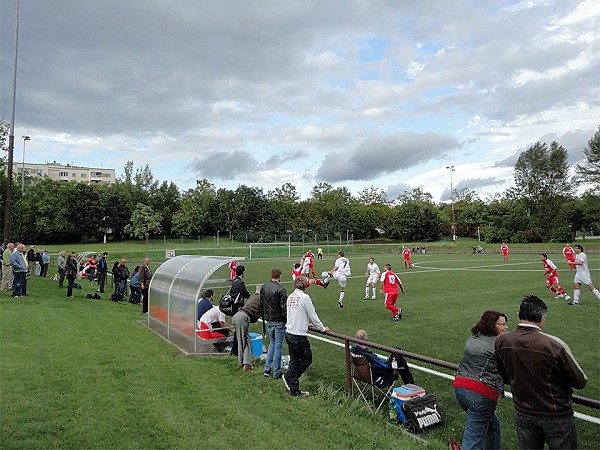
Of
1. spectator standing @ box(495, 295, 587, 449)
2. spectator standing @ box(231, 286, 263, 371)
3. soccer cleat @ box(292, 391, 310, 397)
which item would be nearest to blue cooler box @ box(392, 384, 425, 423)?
soccer cleat @ box(292, 391, 310, 397)

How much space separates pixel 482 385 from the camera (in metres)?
4.40

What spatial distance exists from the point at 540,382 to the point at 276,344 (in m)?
4.91

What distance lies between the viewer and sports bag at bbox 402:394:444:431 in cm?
577

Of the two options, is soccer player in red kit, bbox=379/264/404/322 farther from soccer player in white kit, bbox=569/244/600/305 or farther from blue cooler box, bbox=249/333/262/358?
soccer player in white kit, bbox=569/244/600/305

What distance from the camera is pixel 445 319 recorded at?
1338 cm

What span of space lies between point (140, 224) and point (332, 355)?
7721 centimetres

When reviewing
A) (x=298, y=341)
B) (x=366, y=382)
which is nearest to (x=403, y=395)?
(x=366, y=382)

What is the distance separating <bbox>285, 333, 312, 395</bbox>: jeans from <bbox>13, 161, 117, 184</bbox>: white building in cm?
12381

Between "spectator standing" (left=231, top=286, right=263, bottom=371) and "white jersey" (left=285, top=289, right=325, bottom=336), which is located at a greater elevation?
"white jersey" (left=285, top=289, right=325, bottom=336)

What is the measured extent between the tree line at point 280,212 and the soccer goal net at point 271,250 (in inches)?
145

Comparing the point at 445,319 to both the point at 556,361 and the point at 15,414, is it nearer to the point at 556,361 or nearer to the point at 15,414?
the point at 556,361

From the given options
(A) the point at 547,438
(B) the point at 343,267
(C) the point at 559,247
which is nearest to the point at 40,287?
(B) the point at 343,267

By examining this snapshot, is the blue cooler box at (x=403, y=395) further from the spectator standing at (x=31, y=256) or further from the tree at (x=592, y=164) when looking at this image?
the tree at (x=592, y=164)

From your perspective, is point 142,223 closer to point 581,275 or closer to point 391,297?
point 391,297
